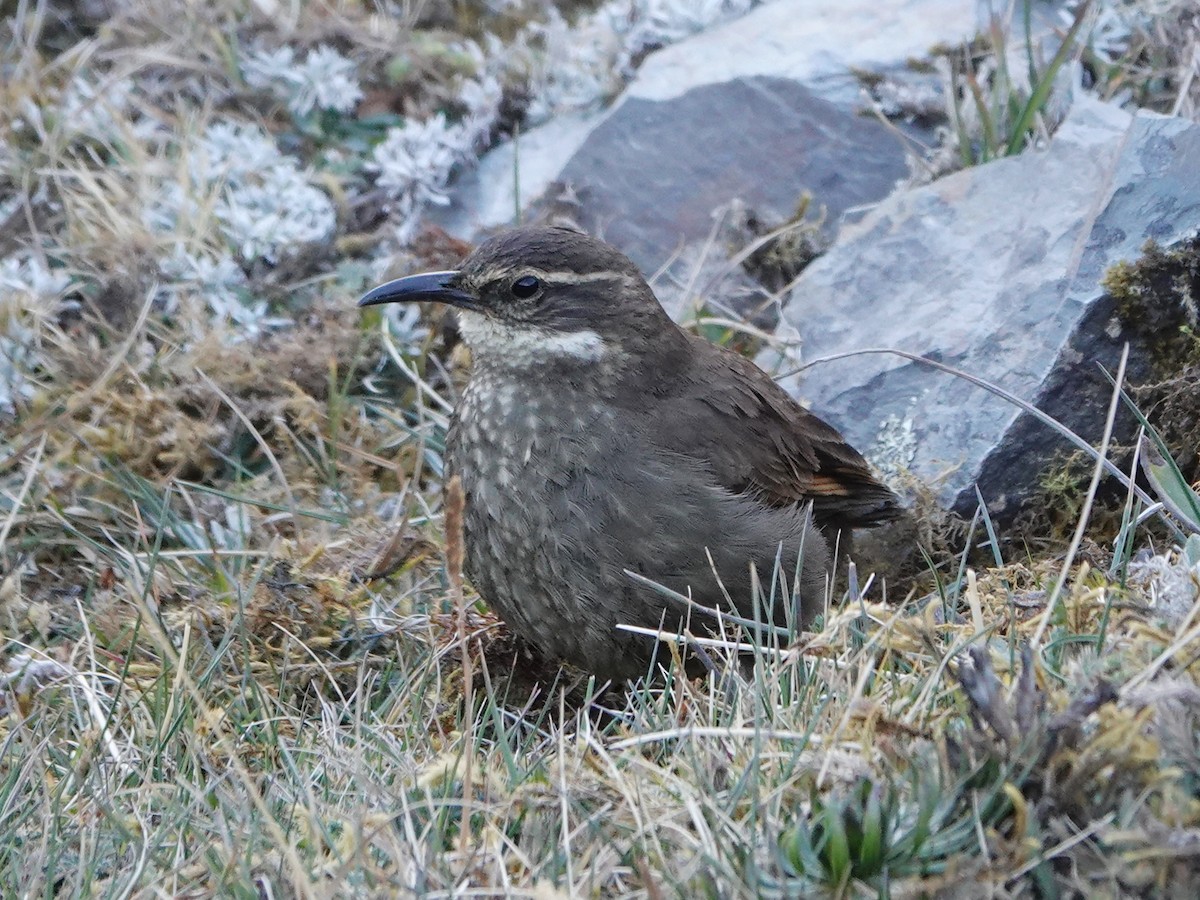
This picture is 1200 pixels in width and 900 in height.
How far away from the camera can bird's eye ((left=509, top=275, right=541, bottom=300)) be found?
507 centimetres

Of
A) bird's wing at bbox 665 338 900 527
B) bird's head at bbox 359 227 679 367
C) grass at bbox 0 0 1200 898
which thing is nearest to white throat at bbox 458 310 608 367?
bird's head at bbox 359 227 679 367

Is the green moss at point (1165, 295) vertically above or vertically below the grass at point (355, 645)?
→ above

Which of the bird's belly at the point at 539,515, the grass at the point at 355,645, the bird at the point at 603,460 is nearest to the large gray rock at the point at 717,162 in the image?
the grass at the point at 355,645

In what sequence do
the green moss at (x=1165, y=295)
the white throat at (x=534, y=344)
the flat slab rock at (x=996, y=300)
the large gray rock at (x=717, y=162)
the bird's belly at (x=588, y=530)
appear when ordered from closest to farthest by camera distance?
the bird's belly at (x=588, y=530) < the white throat at (x=534, y=344) < the green moss at (x=1165, y=295) < the flat slab rock at (x=996, y=300) < the large gray rock at (x=717, y=162)

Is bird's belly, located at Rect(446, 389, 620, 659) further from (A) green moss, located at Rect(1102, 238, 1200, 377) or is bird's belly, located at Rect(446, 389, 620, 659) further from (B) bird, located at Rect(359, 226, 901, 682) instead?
(A) green moss, located at Rect(1102, 238, 1200, 377)

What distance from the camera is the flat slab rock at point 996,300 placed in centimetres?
557

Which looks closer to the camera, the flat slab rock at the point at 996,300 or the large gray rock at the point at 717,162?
the flat slab rock at the point at 996,300

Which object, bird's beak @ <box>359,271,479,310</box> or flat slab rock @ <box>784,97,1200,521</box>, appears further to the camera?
flat slab rock @ <box>784,97,1200,521</box>

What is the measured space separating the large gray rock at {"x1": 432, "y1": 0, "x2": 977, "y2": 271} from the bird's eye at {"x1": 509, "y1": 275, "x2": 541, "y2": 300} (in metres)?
2.40

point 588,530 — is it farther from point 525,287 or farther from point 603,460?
point 525,287

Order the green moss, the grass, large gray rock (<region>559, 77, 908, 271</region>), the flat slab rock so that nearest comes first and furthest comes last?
the grass < the green moss < the flat slab rock < large gray rock (<region>559, 77, 908, 271</region>)

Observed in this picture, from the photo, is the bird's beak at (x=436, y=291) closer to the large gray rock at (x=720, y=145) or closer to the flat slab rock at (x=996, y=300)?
the flat slab rock at (x=996, y=300)

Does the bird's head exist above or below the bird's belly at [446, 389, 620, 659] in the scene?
above

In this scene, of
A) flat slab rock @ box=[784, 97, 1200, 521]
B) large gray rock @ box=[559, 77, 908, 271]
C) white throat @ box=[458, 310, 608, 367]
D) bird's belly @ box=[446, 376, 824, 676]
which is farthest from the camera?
large gray rock @ box=[559, 77, 908, 271]
